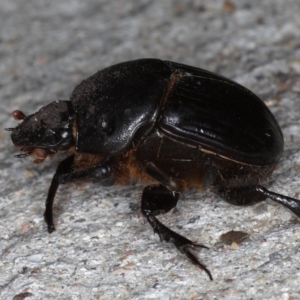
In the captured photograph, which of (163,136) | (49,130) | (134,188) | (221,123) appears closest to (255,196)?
(221,123)

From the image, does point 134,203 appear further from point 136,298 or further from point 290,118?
point 290,118

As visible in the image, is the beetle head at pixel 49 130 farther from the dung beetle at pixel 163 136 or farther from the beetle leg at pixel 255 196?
the beetle leg at pixel 255 196

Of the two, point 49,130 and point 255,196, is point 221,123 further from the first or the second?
point 49,130

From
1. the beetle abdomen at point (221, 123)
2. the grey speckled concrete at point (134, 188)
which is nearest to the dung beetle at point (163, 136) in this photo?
the beetle abdomen at point (221, 123)

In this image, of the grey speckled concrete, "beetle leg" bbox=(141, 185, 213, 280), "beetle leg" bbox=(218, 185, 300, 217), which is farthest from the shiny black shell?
the grey speckled concrete

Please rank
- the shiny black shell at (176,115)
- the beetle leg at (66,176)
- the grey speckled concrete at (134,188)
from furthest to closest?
1. the beetle leg at (66,176)
2. the shiny black shell at (176,115)
3. the grey speckled concrete at (134,188)

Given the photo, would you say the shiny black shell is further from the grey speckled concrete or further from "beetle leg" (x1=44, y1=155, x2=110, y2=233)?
the grey speckled concrete
